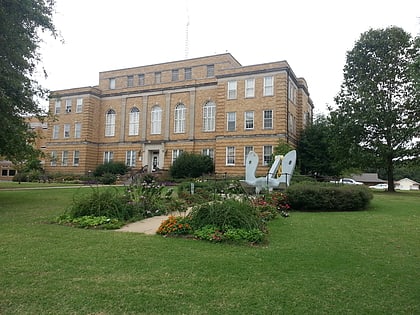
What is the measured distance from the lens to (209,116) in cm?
3938

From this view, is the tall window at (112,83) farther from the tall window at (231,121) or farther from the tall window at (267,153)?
the tall window at (267,153)

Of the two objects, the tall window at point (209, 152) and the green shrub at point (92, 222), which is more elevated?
the tall window at point (209, 152)

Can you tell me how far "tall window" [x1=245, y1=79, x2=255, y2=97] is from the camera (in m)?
35.7

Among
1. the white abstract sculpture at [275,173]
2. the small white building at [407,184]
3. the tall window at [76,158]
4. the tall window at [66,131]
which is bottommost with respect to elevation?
the small white building at [407,184]

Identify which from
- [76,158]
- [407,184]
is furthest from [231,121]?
[407,184]

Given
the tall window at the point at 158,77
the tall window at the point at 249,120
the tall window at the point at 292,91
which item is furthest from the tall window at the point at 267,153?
the tall window at the point at 158,77

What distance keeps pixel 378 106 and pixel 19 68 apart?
2480 centimetres

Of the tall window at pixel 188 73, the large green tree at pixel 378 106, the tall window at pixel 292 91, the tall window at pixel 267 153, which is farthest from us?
the tall window at pixel 188 73

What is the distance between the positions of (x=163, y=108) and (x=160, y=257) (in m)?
37.4

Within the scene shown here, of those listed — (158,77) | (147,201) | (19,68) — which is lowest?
(147,201)

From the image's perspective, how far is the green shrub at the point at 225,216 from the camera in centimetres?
781

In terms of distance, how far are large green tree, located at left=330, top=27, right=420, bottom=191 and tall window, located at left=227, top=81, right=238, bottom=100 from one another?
11222 millimetres

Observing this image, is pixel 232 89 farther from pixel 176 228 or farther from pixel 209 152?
pixel 176 228

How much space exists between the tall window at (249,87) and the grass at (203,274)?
28.7m
